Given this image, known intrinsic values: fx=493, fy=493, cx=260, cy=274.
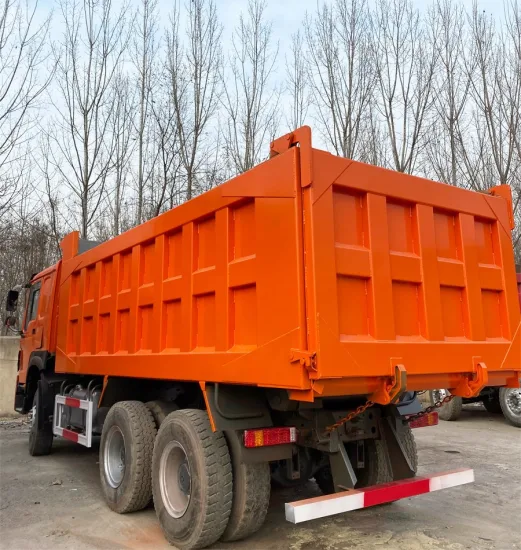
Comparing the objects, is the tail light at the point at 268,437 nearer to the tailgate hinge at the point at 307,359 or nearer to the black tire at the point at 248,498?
the black tire at the point at 248,498

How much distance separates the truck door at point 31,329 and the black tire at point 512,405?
8179 mm

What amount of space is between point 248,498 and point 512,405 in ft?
24.0

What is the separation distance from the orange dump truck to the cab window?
3904 millimetres

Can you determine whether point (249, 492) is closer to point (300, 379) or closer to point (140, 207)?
point (300, 379)

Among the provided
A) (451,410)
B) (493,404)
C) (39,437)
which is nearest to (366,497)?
(39,437)

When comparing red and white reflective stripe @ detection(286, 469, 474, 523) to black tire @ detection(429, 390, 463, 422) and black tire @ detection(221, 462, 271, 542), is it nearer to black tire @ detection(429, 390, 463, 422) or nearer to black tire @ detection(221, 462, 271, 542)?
black tire @ detection(221, 462, 271, 542)

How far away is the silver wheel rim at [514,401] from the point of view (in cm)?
897

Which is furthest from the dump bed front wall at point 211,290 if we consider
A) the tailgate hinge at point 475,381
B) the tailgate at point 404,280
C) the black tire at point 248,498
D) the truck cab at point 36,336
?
the truck cab at point 36,336

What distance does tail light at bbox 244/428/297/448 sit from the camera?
349cm

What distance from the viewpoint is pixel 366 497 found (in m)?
3.42

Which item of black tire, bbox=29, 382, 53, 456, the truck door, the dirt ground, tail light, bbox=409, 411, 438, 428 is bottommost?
the dirt ground

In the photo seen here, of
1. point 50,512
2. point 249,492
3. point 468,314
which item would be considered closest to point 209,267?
point 249,492

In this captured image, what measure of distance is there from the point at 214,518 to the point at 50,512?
2.06 m

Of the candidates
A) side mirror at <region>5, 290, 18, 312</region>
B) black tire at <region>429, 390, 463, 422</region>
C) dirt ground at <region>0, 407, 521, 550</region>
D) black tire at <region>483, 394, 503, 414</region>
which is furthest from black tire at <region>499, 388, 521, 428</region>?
side mirror at <region>5, 290, 18, 312</region>
